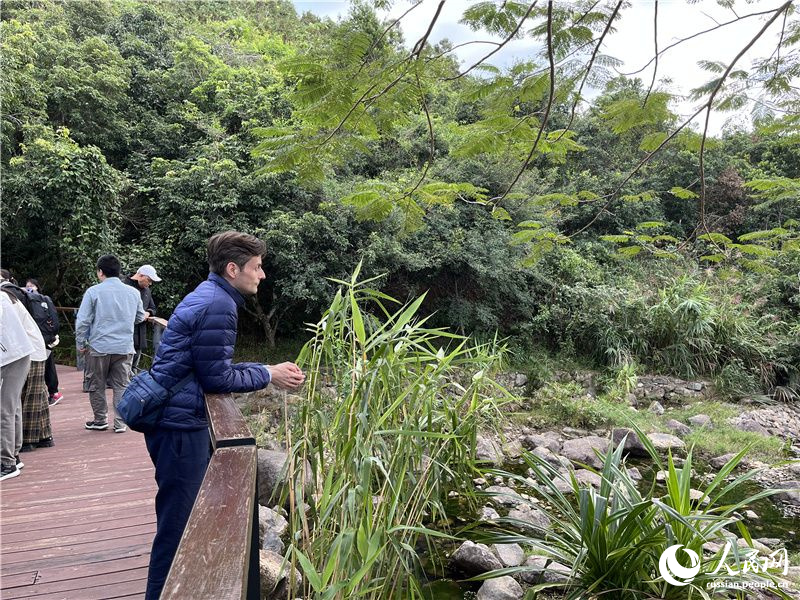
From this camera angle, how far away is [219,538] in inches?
34.4

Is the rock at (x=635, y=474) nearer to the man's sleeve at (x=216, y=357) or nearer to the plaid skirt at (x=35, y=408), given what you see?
the man's sleeve at (x=216, y=357)

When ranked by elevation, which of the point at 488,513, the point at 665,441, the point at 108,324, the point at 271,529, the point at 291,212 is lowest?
the point at 665,441

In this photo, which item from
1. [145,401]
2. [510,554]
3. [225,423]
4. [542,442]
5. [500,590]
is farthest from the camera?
[542,442]

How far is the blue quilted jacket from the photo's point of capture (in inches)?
64.2

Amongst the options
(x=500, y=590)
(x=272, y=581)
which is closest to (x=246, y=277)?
(x=272, y=581)

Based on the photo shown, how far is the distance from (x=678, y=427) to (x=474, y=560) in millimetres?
5052

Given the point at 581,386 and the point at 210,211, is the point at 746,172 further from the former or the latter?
the point at 210,211

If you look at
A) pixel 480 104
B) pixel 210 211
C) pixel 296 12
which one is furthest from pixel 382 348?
pixel 296 12

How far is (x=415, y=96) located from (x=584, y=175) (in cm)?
916

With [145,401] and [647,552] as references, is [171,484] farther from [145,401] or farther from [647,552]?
[647,552]

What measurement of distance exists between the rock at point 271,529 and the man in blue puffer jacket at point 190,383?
0.93 meters

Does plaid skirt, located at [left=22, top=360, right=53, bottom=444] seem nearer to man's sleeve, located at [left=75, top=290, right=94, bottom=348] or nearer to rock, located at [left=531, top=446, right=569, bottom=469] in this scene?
man's sleeve, located at [left=75, top=290, right=94, bottom=348]

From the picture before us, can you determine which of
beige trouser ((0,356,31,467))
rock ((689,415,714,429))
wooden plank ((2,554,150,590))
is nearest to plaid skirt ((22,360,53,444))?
beige trouser ((0,356,31,467))

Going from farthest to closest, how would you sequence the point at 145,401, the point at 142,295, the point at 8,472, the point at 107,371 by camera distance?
the point at 142,295, the point at 107,371, the point at 8,472, the point at 145,401
